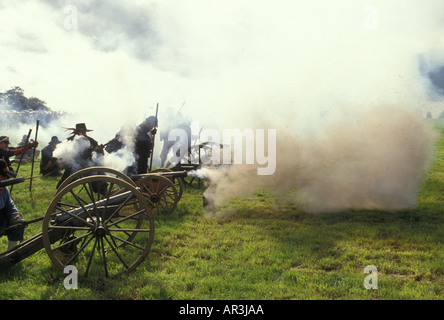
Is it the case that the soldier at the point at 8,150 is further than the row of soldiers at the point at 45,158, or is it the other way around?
the soldier at the point at 8,150

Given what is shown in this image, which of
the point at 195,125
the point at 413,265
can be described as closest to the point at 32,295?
the point at 413,265

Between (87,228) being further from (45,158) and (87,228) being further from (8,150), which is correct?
(45,158)

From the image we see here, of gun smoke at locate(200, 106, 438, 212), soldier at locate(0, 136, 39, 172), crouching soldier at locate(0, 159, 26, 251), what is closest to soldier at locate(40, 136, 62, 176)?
soldier at locate(0, 136, 39, 172)

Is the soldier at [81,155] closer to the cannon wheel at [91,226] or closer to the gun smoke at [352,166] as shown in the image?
the gun smoke at [352,166]

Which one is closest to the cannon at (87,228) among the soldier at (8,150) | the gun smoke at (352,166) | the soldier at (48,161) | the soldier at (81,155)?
the soldier at (8,150)

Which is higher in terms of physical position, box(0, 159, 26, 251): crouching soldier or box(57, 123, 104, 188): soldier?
box(57, 123, 104, 188): soldier

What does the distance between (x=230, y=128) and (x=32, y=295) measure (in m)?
7.04

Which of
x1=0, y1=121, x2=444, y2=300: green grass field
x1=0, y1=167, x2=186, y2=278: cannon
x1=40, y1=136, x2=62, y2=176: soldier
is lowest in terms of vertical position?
x1=0, y1=121, x2=444, y2=300: green grass field

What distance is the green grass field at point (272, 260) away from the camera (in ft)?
12.5

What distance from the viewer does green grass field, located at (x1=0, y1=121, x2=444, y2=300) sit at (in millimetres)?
3807

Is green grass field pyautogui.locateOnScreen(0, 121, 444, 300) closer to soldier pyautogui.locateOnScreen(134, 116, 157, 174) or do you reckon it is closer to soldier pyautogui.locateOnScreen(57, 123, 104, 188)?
soldier pyautogui.locateOnScreen(57, 123, 104, 188)

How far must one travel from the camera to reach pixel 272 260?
15.5 feet

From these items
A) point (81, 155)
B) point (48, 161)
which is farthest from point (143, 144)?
point (48, 161)

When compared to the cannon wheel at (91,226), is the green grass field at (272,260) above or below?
below
